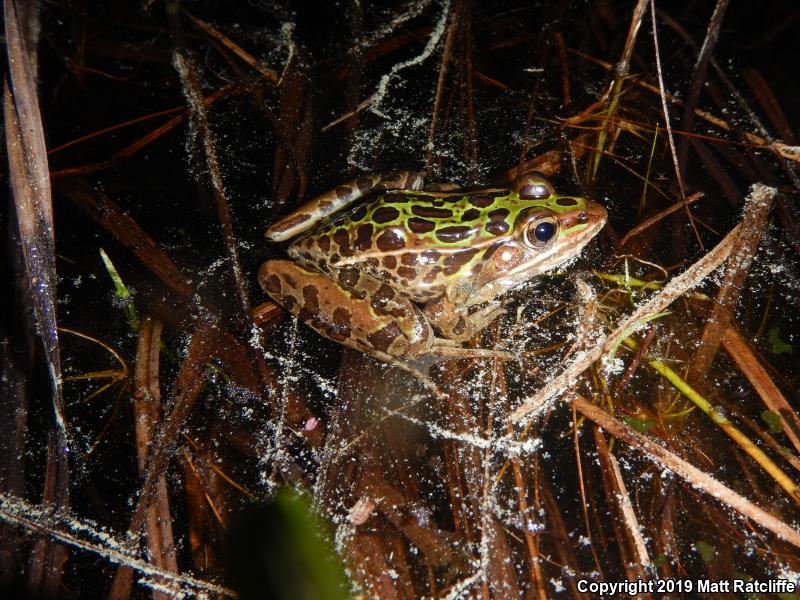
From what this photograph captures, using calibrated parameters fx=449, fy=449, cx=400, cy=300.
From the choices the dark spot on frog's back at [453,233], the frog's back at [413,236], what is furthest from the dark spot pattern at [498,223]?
Result: the dark spot on frog's back at [453,233]

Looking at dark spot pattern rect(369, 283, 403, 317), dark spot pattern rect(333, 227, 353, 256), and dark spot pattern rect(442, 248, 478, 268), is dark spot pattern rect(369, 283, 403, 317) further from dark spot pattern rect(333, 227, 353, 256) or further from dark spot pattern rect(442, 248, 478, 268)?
dark spot pattern rect(442, 248, 478, 268)

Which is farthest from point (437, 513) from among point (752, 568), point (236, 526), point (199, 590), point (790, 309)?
point (790, 309)

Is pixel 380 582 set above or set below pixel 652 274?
below

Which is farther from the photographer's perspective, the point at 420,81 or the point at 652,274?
the point at 420,81

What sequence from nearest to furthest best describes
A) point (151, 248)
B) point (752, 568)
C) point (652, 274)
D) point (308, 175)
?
point (752, 568)
point (652, 274)
point (151, 248)
point (308, 175)

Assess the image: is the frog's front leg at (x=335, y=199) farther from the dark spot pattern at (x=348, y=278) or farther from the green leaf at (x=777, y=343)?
the green leaf at (x=777, y=343)

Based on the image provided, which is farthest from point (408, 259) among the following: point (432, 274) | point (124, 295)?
point (124, 295)

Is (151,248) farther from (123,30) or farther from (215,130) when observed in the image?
(123,30)
